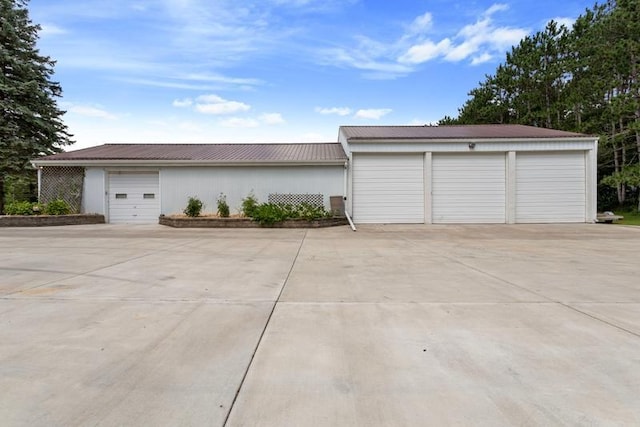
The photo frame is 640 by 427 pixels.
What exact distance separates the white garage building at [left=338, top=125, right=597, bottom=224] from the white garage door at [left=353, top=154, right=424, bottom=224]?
4 centimetres

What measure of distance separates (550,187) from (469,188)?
3.43 meters

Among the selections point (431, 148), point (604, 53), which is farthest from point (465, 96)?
point (431, 148)

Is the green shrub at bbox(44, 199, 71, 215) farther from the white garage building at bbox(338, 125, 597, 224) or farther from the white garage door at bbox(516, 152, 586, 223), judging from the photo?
the white garage door at bbox(516, 152, 586, 223)

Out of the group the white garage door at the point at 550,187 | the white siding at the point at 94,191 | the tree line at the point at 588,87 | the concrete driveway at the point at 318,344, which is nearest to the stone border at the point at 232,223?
the white siding at the point at 94,191

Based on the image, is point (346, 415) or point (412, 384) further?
point (412, 384)

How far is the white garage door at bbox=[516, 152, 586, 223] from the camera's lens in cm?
1475

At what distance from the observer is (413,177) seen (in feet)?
49.0

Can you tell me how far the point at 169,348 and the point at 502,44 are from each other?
31.8 meters

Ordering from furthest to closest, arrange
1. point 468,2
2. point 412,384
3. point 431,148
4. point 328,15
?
point 431,148
point 328,15
point 468,2
point 412,384

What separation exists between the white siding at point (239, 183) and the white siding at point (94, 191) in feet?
8.79

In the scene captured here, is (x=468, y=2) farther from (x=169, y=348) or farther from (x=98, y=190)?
(x=98, y=190)

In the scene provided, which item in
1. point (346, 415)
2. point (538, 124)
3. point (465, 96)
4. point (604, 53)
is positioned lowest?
point (346, 415)

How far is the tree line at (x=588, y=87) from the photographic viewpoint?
18188 millimetres

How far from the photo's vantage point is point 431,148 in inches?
580
